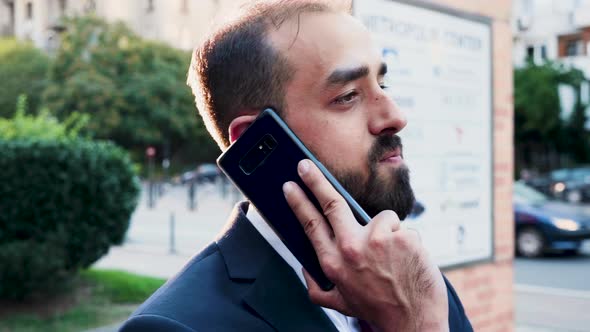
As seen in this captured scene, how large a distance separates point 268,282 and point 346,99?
19.1 inches

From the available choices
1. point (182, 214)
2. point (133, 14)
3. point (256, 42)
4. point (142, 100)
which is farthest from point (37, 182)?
point (133, 14)

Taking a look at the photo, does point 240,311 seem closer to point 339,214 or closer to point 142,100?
point 339,214

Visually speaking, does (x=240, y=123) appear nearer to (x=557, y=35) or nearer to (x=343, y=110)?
(x=343, y=110)

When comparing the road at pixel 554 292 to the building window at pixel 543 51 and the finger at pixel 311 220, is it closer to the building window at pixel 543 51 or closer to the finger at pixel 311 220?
the finger at pixel 311 220

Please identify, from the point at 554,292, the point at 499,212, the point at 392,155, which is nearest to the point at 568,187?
the point at 554,292

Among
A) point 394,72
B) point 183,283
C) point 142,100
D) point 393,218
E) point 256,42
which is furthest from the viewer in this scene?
point 142,100

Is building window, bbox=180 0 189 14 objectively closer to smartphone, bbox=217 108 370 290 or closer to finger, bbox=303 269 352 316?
smartphone, bbox=217 108 370 290

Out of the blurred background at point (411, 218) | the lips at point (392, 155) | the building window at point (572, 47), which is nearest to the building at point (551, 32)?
the building window at point (572, 47)

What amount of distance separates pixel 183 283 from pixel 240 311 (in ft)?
0.51

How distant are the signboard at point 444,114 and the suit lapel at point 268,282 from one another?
2253 millimetres

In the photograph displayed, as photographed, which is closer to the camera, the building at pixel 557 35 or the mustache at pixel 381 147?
the mustache at pixel 381 147

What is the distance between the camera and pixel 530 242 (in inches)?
520

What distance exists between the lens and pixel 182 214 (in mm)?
23922

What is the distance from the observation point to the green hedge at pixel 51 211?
7.76 metres
